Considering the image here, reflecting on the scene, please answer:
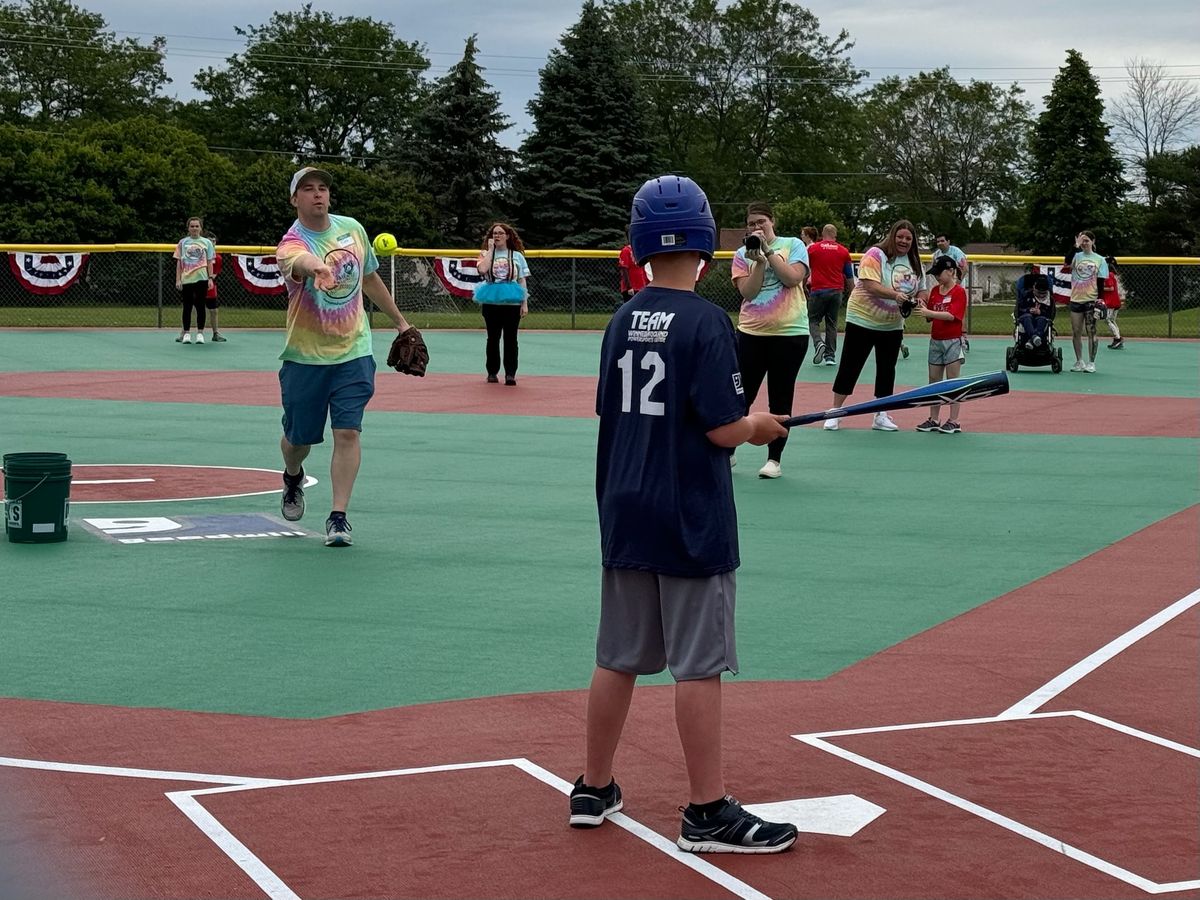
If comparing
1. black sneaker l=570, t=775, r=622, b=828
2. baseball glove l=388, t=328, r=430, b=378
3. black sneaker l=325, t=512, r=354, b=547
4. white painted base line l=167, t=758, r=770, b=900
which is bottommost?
white painted base line l=167, t=758, r=770, b=900

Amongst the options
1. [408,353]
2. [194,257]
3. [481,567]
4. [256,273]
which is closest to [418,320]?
[256,273]

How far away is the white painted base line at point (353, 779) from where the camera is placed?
4.59 meters

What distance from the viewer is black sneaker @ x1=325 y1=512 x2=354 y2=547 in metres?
9.72

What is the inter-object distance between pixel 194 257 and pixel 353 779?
882 inches

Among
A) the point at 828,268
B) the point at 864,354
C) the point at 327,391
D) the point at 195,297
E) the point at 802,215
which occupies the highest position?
the point at 802,215

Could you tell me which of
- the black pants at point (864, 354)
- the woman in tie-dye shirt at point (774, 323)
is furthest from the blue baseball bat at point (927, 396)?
the black pants at point (864, 354)

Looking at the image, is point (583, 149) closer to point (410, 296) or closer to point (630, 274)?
point (410, 296)

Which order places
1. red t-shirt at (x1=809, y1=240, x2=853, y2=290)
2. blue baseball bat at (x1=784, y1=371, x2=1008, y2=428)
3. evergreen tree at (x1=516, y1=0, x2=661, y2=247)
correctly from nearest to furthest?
blue baseball bat at (x1=784, y1=371, x2=1008, y2=428)
red t-shirt at (x1=809, y1=240, x2=853, y2=290)
evergreen tree at (x1=516, y1=0, x2=661, y2=247)

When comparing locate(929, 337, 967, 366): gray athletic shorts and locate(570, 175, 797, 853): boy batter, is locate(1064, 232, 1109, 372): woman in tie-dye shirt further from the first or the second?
locate(570, 175, 797, 853): boy batter

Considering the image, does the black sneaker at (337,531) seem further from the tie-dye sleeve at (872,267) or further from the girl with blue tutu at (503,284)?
the girl with blue tutu at (503,284)

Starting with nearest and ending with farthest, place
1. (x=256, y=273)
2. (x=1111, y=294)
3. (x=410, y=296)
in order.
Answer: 1. (x=1111, y=294)
2. (x=256, y=273)
3. (x=410, y=296)

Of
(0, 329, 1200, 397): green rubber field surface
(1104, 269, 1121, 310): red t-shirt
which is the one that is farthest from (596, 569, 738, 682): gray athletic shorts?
(1104, 269, 1121, 310): red t-shirt

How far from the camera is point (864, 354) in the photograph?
1515 cm

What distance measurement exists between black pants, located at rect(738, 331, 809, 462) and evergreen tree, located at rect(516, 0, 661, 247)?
144 feet
